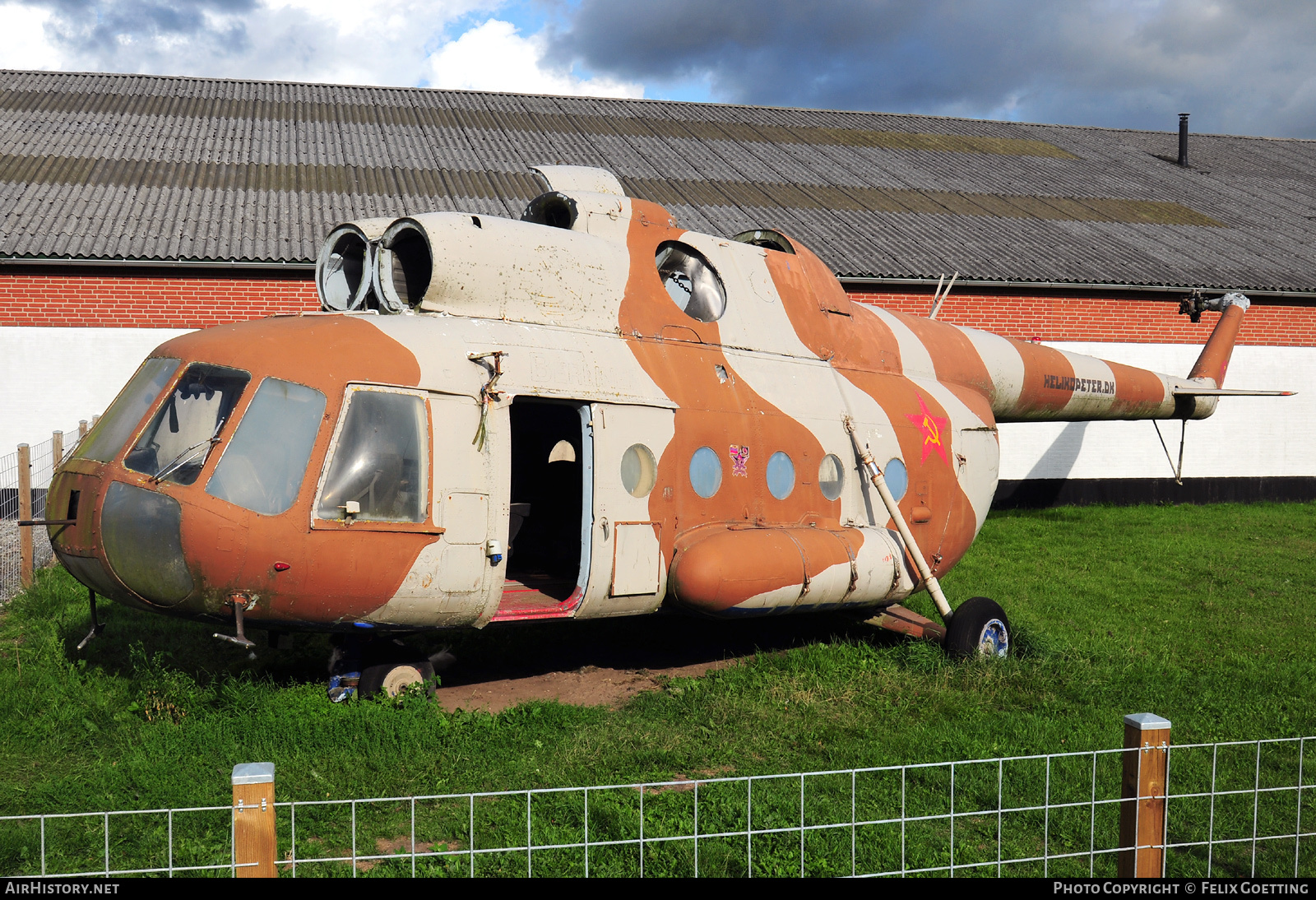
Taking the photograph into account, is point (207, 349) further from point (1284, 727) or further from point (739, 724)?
point (1284, 727)

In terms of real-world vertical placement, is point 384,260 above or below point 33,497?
above

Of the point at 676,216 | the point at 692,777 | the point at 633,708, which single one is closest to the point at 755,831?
the point at 692,777

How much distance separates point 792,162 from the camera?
24109 millimetres

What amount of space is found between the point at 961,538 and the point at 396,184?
1340cm

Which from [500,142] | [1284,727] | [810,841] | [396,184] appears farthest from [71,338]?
[1284,727]

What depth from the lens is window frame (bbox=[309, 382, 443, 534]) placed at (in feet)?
20.4

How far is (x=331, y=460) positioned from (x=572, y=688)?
9.41 ft

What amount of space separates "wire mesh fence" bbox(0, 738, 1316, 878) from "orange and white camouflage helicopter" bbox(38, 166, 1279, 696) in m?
1.28

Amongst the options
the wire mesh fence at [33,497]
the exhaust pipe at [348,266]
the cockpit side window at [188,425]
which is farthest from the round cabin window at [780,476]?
the wire mesh fence at [33,497]

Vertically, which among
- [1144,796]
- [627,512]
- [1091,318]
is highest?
[1091,318]

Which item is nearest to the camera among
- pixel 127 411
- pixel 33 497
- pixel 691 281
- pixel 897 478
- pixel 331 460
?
pixel 331 460

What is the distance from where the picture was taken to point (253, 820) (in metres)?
3.35

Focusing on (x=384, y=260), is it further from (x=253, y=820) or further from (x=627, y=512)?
(x=253, y=820)

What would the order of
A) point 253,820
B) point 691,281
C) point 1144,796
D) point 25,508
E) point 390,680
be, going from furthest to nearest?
point 25,508 → point 691,281 → point 390,680 → point 1144,796 → point 253,820
